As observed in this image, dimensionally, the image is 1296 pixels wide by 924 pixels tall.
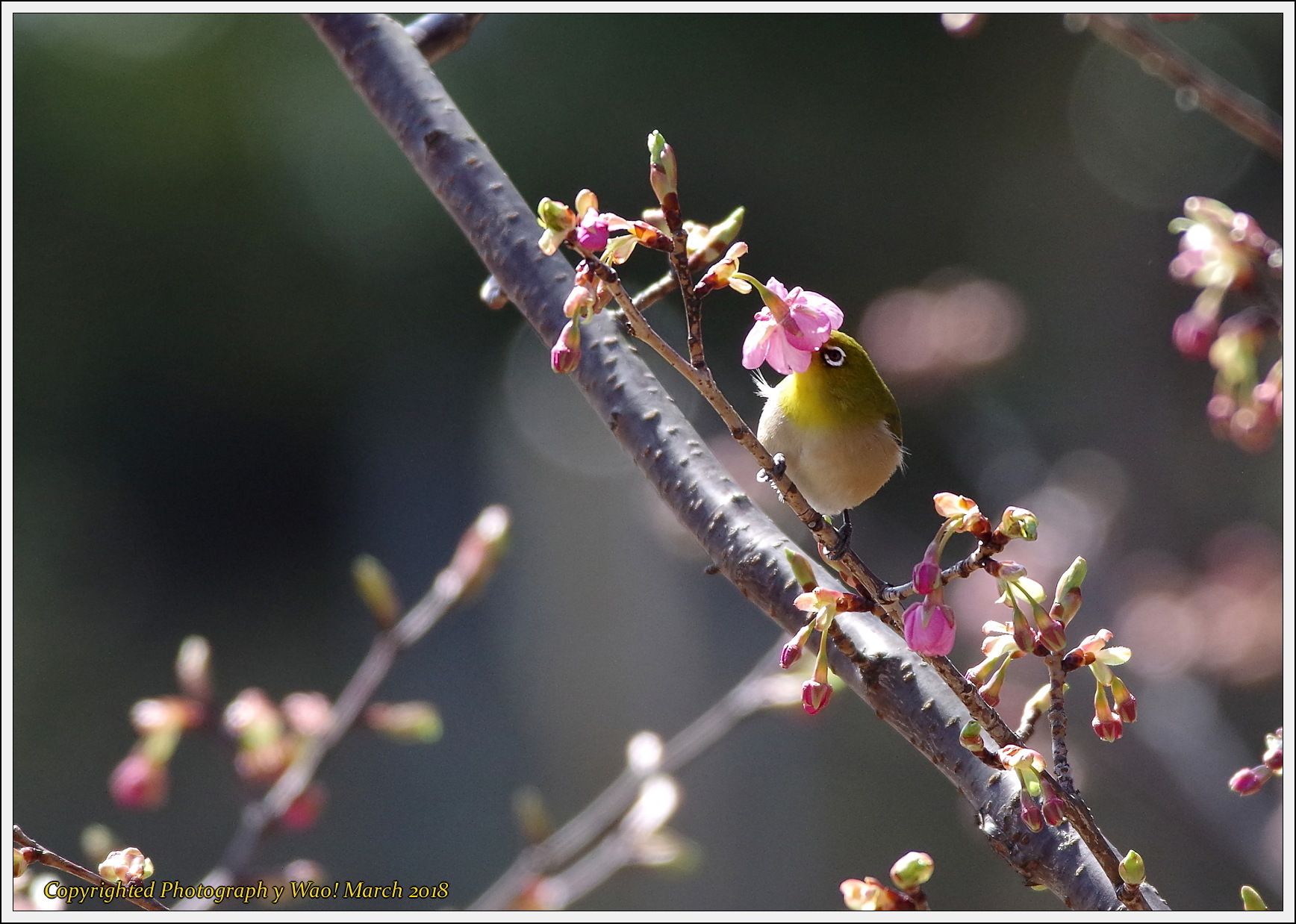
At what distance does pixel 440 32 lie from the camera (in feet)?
2.90

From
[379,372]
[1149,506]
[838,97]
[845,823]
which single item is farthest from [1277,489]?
[379,372]

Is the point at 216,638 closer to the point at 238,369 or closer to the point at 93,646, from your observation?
the point at 93,646

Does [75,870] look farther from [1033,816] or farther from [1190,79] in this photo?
[1190,79]

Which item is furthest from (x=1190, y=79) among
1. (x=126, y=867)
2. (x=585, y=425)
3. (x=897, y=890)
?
(x=585, y=425)

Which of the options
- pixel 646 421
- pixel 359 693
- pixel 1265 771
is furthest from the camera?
pixel 359 693

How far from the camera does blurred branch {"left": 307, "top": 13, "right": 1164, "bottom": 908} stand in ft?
2.10

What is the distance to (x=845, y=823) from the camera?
110 inches

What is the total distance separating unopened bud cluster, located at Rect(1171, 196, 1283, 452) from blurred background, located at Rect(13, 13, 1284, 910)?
675 millimetres

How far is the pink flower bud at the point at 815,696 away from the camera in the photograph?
515 millimetres

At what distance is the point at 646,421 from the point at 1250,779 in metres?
0.46

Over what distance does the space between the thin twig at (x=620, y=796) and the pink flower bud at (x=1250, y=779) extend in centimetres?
54

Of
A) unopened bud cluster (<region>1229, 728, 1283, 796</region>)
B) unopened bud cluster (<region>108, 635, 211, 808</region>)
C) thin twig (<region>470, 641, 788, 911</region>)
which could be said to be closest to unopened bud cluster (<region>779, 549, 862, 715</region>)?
unopened bud cluster (<region>1229, 728, 1283, 796</region>)

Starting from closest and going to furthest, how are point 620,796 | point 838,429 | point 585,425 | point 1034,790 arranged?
point 1034,790 → point 838,429 → point 620,796 → point 585,425

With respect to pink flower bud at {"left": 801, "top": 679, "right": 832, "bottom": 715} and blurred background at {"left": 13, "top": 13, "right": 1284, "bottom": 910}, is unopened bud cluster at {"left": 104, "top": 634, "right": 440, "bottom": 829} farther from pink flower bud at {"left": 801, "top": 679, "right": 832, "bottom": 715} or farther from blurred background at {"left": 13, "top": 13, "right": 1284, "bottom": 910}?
pink flower bud at {"left": 801, "top": 679, "right": 832, "bottom": 715}
